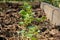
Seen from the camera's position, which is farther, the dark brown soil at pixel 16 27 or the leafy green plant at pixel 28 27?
the dark brown soil at pixel 16 27

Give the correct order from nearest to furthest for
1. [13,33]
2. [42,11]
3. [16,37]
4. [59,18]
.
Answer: [16,37]
[13,33]
[59,18]
[42,11]

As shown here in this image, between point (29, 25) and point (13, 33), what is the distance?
51 cm

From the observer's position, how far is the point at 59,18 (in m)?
3.39

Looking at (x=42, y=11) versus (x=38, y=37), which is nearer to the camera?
(x=38, y=37)

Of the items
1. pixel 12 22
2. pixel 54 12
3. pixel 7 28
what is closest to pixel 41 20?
pixel 54 12

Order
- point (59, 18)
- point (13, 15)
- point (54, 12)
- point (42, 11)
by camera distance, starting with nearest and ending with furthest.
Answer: point (59, 18), point (54, 12), point (13, 15), point (42, 11)

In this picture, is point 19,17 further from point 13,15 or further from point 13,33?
point 13,33

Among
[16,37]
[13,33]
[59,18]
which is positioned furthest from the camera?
[59,18]

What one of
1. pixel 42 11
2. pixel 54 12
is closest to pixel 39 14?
pixel 42 11

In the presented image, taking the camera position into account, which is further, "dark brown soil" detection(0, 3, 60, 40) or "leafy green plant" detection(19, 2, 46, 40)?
"dark brown soil" detection(0, 3, 60, 40)

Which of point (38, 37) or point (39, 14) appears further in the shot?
point (39, 14)

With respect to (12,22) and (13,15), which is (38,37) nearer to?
(12,22)

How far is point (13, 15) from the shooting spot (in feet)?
13.3

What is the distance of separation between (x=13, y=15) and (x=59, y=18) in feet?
3.25
